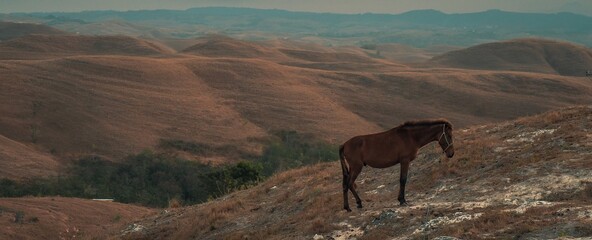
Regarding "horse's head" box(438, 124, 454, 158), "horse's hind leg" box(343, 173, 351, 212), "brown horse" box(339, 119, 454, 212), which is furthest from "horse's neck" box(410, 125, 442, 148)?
"horse's hind leg" box(343, 173, 351, 212)

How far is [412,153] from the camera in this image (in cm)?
1571

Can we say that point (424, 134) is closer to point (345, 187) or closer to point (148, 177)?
point (345, 187)

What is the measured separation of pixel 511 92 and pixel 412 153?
13292 cm

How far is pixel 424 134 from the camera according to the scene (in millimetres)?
15828

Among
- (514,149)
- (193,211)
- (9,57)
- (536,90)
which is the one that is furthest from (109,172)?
(536,90)


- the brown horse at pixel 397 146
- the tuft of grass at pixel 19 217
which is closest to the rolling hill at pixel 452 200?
the brown horse at pixel 397 146

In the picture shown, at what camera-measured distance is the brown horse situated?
51.3 ft

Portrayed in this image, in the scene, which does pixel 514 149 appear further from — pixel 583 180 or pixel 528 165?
pixel 583 180

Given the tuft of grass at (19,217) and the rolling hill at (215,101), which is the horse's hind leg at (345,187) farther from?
the rolling hill at (215,101)

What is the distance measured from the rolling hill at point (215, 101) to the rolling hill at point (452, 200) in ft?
204

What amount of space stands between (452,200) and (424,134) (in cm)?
221

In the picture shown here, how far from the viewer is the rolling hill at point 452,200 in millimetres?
13164

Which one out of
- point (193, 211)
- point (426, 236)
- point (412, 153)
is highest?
point (412, 153)

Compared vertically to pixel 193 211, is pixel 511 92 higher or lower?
lower
